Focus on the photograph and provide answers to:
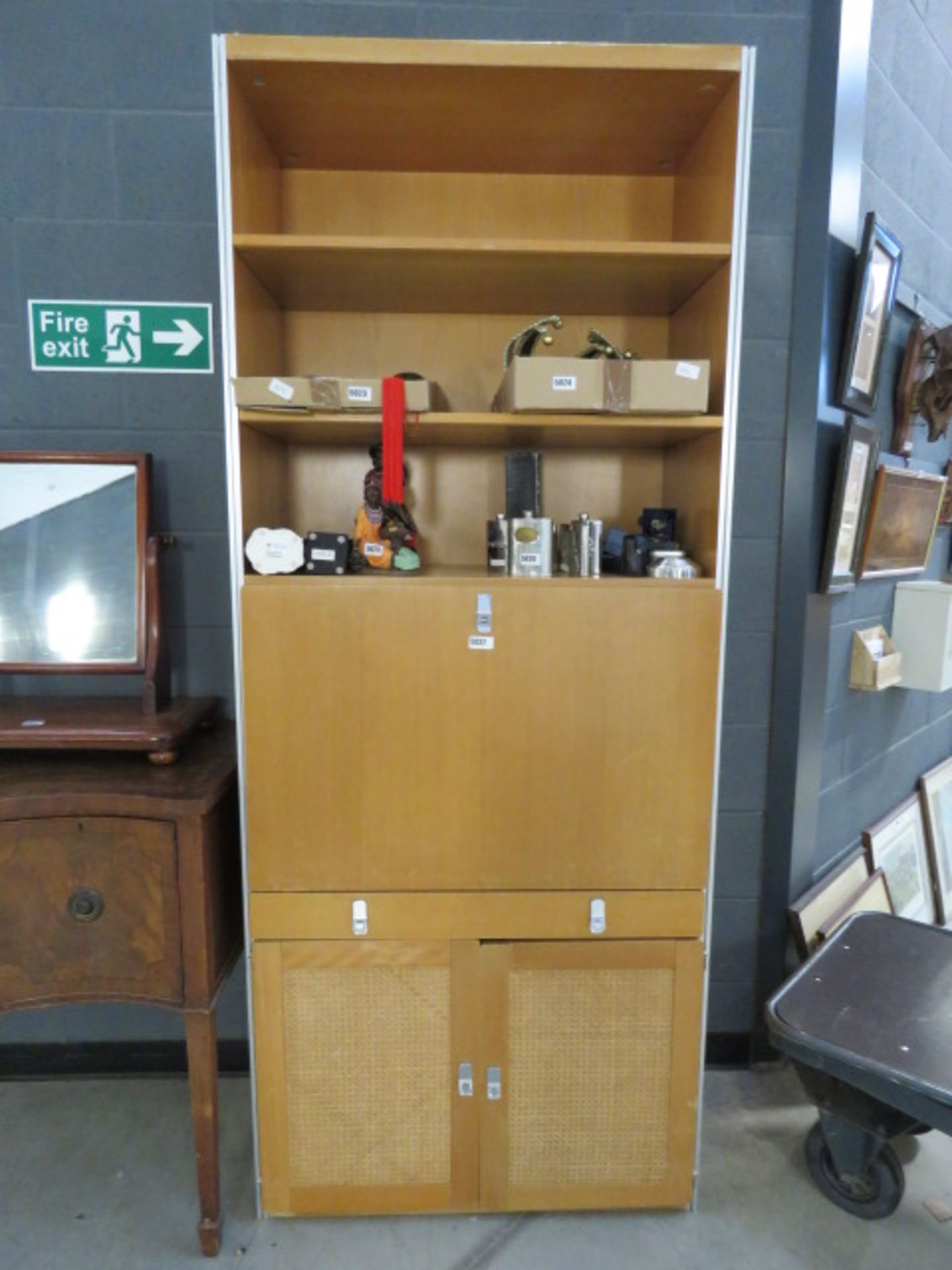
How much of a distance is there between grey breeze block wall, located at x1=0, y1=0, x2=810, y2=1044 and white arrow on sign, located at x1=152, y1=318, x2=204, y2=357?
6 centimetres

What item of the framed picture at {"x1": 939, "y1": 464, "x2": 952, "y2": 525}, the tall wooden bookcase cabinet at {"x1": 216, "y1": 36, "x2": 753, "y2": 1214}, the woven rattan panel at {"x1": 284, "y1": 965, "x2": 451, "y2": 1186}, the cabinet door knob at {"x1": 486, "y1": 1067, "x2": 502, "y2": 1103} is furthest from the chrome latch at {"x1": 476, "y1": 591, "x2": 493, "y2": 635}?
the framed picture at {"x1": 939, "y1": 464, "x2": 952, "y2": 525}

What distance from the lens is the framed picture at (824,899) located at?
1.94m

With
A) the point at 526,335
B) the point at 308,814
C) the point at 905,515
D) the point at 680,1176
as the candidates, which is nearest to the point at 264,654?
the point at 308,814

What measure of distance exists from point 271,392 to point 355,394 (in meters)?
0.15

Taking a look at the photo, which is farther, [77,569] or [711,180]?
[77,569]

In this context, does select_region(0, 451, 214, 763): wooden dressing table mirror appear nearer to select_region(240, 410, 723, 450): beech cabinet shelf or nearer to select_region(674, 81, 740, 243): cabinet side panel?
select_region(240, 410, 723, 450): beech cabinet shelf

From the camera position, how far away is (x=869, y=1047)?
1402mm

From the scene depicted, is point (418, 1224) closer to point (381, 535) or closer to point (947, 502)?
point (381, 535)

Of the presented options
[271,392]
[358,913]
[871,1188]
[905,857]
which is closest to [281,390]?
[271,392]

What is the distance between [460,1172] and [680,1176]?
0.46m

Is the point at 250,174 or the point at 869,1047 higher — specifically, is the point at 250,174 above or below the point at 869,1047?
Result: above

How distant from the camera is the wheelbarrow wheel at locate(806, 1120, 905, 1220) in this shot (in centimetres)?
157

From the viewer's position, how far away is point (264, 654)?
4.52 ft

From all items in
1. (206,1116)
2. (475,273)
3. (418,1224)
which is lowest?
(418,1224)
